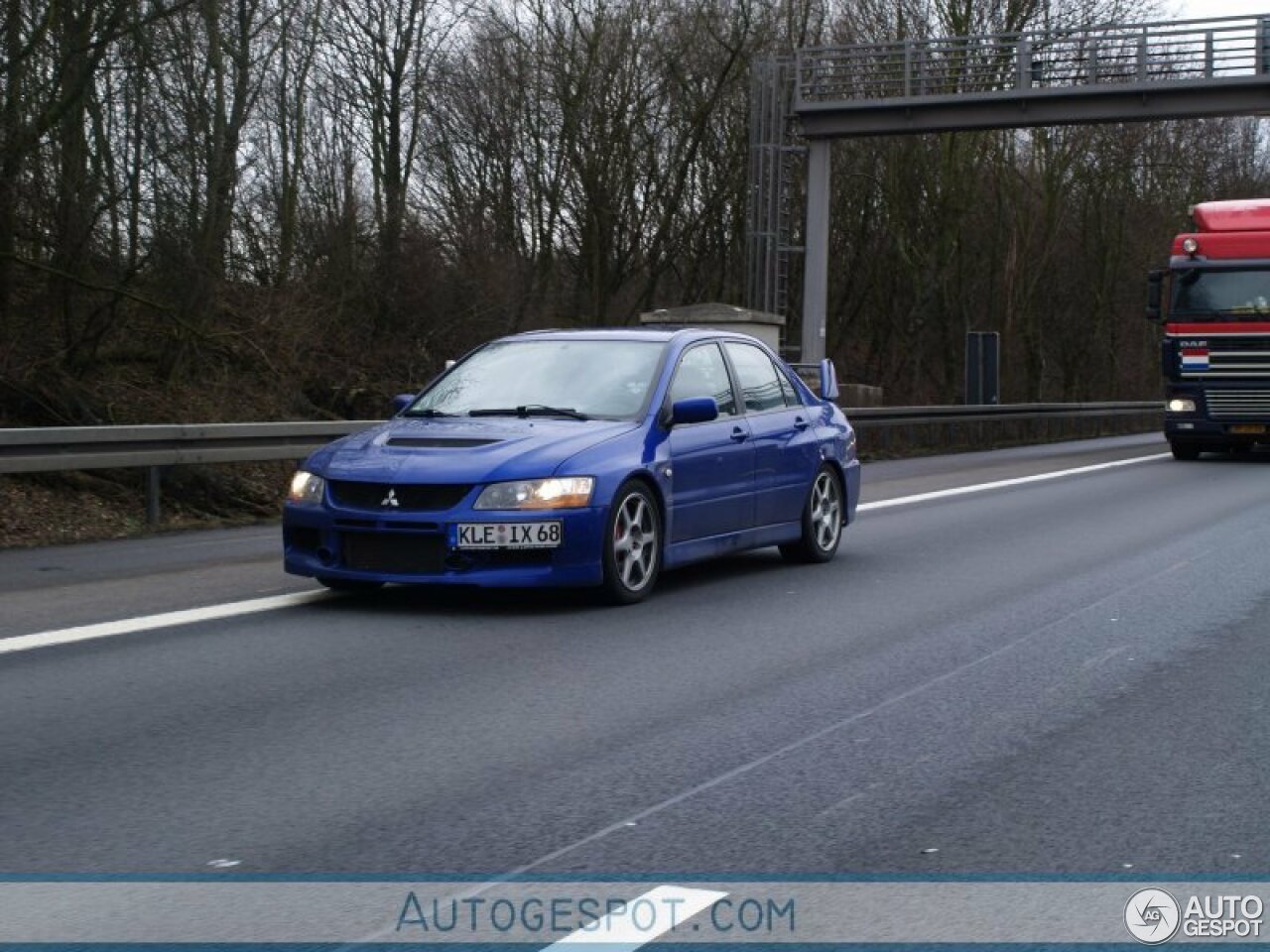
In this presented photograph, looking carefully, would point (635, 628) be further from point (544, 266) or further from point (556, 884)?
point (544, 266)

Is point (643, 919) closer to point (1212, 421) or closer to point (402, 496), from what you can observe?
point (402, 496)

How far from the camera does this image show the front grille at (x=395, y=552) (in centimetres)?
903

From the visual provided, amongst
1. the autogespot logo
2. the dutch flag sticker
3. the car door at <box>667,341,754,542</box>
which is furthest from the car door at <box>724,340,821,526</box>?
the dutch flag sticker

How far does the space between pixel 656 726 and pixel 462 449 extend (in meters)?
3.09

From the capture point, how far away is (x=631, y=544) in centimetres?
964

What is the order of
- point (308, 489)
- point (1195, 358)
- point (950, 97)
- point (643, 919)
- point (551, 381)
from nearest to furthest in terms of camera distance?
point (643, 919), point (308, 489), point (551, 381), point (1195, 358), point (950, 97)

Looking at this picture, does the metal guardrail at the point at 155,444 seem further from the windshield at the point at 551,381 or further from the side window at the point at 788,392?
the side window at the point at 788,392

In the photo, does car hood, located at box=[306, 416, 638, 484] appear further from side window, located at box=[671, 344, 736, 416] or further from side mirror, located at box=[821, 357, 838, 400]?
side mirror, located at box=[821, 357, 838, 400]

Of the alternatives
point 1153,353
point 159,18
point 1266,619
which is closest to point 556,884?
point 1266,619

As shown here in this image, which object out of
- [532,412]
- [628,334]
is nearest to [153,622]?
[532,412]

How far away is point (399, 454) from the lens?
30.7 feet

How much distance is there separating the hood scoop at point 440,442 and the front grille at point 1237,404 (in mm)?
18551

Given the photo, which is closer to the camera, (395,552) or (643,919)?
(643,919)

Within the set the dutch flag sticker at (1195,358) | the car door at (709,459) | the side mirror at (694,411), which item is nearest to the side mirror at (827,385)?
the car door at (709,459)
